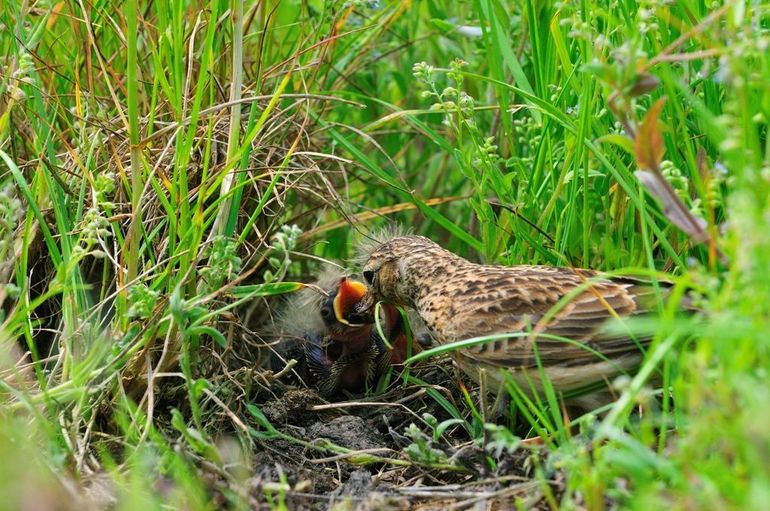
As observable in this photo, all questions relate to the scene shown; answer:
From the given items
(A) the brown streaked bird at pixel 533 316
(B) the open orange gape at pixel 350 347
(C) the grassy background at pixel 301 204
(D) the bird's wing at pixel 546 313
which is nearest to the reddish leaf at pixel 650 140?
(C) the grassy background at pixel 301 204

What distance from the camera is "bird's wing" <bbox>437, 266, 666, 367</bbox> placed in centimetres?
335

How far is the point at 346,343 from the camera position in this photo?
4512 millimetres

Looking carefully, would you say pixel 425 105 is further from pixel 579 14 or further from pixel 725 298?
pixel 725 298

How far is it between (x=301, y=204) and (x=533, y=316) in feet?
5.57

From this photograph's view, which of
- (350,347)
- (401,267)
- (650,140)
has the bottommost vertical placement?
(350,347)

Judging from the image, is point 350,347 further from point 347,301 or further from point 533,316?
point 533,316

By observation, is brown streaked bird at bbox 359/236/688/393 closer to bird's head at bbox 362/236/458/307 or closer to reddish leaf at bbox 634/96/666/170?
bird's head at bbox 362/236/458/307

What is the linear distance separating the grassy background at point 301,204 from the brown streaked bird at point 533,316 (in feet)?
0.53

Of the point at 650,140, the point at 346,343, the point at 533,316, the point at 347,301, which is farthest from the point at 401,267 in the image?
the point at 650,140

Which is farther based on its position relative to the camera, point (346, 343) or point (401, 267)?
point (346, 343)

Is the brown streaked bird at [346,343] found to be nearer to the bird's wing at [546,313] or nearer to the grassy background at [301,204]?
the grassy background at [301,204]

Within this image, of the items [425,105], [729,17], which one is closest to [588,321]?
[729,17]

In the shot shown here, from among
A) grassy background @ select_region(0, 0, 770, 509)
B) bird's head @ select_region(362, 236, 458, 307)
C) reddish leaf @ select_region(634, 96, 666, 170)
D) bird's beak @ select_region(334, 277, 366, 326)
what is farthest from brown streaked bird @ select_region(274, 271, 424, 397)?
reddish leaf @ select_region(634, 96, 666, 170)

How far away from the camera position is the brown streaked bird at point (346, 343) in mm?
4469
